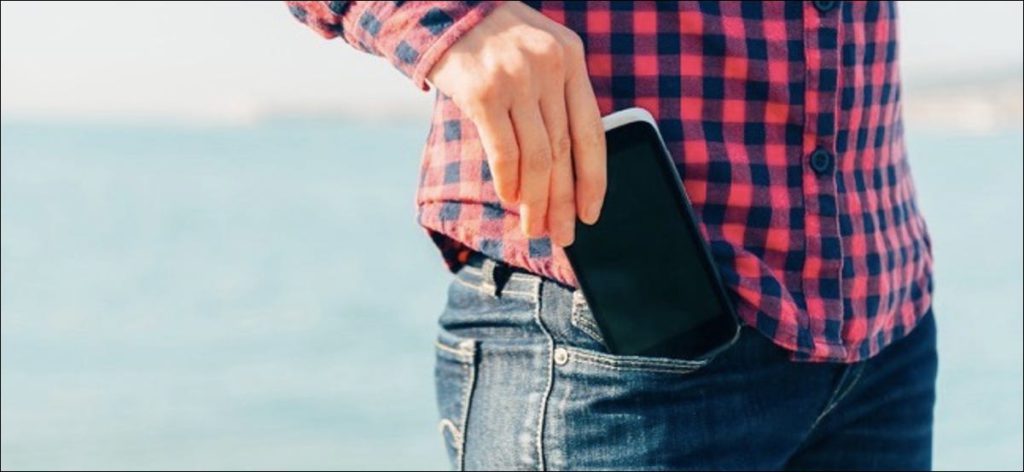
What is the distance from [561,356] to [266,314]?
267 centimetres

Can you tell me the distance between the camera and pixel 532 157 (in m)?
0.67

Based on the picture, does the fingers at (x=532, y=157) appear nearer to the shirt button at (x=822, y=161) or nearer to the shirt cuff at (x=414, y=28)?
the shirt cuff at (x=414, y=28)

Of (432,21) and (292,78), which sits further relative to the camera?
(292,78)

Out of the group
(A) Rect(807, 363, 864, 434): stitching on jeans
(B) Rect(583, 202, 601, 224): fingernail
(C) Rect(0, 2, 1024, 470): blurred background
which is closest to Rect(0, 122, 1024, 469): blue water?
(C) Rect(0, 2, 1024, 470): blurred background

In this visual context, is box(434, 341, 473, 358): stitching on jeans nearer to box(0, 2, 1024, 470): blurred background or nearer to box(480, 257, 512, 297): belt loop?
box(480, 257, 512, 297): belt loop

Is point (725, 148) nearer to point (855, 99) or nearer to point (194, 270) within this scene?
point (855, 99)

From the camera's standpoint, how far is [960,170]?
4.52 m

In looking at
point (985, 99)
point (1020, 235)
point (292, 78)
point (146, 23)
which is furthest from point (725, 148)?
point (292, 78)

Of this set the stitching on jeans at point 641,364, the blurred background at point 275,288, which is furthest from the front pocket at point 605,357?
the blurred background at point 275,288

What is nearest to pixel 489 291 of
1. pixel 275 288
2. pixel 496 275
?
pixel 496 275

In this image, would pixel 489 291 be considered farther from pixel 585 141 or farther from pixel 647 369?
pixel 585 141

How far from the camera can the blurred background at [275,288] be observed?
253 centimetres

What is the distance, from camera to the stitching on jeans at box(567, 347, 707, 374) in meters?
0.84

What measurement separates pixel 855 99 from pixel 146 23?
847cm
